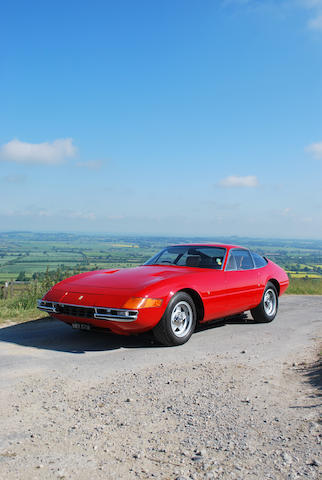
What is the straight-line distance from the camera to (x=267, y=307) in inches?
331

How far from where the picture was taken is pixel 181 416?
11.8 feet

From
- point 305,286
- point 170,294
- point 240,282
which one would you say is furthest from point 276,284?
point 305,286

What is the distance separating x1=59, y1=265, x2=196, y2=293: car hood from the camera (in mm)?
6238

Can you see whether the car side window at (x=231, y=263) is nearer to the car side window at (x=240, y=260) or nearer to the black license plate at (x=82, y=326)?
the car side window at (x=240, y=260)

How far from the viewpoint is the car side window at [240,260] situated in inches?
301

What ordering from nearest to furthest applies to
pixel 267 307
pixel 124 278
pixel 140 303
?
pixel 140 303 < pixel 124 278 < pixel 267 307

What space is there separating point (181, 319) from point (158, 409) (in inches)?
104

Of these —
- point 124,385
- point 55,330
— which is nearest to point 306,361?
point 124,385

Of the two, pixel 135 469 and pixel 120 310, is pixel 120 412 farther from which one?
pixel 120 310

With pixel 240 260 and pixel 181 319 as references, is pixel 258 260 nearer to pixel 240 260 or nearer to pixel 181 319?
pixel 240 260

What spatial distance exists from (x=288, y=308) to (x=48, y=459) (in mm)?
8499

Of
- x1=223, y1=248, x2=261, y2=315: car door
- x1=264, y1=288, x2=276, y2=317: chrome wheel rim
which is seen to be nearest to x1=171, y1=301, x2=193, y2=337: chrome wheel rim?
x1=223, y1=248, x2=261, y2=315: car door

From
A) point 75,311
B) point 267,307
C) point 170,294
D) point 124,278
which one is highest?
point 124,278

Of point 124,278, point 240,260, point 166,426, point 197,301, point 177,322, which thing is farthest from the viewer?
point 240,260
